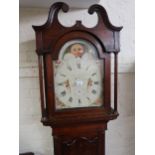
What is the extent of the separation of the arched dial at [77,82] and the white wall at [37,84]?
13.9 inches

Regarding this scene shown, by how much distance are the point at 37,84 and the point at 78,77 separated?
0.40m

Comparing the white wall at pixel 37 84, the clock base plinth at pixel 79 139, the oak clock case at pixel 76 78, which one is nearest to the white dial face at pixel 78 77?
the oak clock case at pixel 76 78

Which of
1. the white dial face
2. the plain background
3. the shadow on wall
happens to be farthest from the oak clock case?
the plain background

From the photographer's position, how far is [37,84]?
1.24 meters

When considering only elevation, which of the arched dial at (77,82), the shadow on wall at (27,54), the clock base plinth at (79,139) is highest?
the shadow on wall at (27,54)

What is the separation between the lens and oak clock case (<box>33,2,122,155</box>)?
909 millimetres

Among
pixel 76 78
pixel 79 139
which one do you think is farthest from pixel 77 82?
pixel 79 139

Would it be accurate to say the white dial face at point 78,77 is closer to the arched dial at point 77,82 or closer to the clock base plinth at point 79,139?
the arched dial at point 77,82

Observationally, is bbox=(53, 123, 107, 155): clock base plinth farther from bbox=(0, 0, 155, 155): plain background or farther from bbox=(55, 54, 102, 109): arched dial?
bbox=(0, 0, 155, 155): plain background

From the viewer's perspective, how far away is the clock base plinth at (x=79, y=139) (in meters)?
0.98

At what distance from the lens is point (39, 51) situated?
35.3 inches
